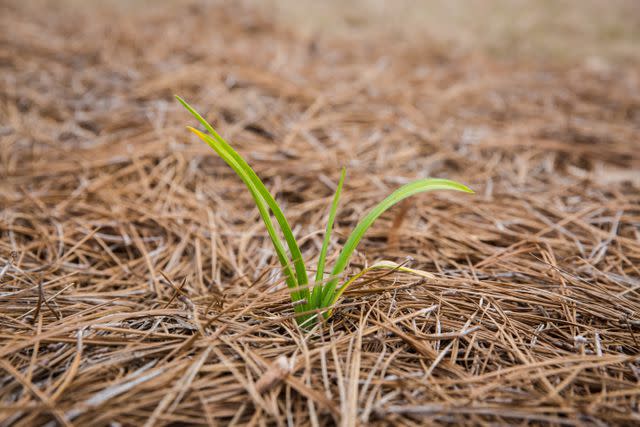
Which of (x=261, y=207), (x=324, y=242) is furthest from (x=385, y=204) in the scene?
(x=261, y=207)

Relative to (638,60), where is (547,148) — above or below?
below

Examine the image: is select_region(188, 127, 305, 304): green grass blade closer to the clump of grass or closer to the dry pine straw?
the clump of grass

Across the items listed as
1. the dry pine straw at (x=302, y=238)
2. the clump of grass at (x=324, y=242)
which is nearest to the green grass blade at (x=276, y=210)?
the clump of grass at (x=324, y=242)

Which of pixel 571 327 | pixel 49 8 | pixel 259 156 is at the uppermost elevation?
pixel 49 8

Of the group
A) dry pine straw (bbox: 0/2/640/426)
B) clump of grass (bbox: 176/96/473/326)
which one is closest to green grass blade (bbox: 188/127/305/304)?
clump of grass (bbox: 176/96/473/326)

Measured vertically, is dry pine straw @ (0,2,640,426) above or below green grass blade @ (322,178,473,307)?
below

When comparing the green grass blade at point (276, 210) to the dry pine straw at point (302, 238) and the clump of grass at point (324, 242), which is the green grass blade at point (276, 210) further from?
the dry pine straw at point (302, 238)

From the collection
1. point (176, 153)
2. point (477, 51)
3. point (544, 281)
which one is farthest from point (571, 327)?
point (477, 51)

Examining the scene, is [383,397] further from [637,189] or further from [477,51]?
[477,51]

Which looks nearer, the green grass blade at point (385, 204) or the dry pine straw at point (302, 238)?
the dry pine straw at point (302, 238)
